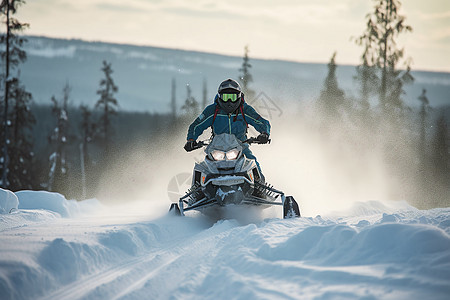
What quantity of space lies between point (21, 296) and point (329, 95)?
34507 millimetres

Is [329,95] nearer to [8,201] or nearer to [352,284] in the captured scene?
[8,201]

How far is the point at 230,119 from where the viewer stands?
8359 millimetres

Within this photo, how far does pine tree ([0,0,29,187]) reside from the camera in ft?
75.4

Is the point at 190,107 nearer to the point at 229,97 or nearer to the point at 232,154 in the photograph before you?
the point at 229,97

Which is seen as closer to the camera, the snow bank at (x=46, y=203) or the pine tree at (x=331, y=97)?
the snow bank at (x=46, y=203)

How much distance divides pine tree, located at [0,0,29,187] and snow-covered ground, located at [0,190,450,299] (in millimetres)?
20696

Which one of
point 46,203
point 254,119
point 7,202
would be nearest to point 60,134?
point 46,203

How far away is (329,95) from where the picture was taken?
35.8m

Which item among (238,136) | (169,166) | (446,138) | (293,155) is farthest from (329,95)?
(238,136)

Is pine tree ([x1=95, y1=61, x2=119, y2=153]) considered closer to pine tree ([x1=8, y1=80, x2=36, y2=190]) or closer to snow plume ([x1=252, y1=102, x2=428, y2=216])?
pine tree ([x1=8, y1=80, x2=36, y2=190])

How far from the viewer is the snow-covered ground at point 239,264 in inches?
138

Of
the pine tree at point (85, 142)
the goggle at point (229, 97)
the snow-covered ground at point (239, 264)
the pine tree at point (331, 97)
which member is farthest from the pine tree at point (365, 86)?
the pine tree at point (85, 142)

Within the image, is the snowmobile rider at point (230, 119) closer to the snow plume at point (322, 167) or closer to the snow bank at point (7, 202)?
the snow plume at point (322, 167)

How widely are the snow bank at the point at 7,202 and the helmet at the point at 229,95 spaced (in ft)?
17.0
